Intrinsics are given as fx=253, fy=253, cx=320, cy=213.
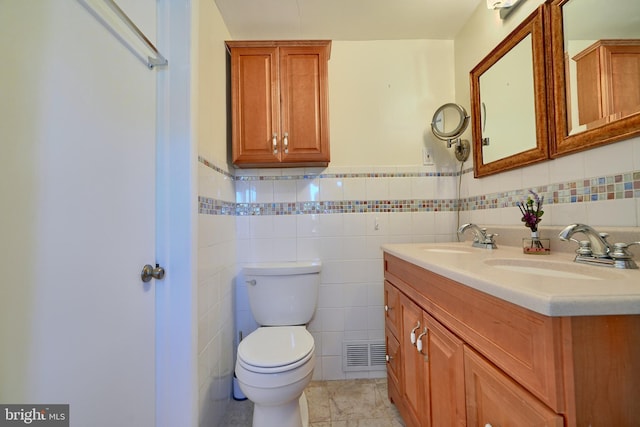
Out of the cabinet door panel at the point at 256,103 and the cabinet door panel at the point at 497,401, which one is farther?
the cabinet door panel at the point at 256,103

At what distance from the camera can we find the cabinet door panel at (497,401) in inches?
19.3

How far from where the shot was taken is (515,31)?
47.8 inches

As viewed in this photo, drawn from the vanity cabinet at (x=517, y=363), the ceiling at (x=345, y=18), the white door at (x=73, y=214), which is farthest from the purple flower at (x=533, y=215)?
the white door at (x=73, y=214)

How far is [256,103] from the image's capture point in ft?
5.16

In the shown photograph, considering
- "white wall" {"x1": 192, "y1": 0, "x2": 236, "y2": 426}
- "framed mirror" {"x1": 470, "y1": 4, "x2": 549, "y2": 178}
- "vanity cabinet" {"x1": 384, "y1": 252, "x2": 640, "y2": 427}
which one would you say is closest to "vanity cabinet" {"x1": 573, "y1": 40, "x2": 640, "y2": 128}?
"framed mirror" {"x1": 470, "y1": 4, "x2": 549, "y2": 178}

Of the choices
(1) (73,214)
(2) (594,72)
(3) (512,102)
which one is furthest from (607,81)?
(1) (73,214)

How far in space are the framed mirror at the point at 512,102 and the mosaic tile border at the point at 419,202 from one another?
15 centimetres

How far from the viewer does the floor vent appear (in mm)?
1696

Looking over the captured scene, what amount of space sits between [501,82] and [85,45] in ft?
5.74

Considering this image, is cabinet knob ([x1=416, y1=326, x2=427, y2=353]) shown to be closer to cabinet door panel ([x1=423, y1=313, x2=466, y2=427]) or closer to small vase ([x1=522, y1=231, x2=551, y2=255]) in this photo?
cabinet door panel ([x1=423, y1=313, x2=466, y2=427])

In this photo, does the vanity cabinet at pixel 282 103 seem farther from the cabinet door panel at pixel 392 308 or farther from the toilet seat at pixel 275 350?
the toilet seat at pixel 275 350

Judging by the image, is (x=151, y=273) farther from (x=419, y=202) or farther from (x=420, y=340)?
(x=419, y=202)

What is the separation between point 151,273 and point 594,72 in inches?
69.1

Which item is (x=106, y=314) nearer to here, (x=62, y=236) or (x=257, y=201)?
(x=62, y=236)
